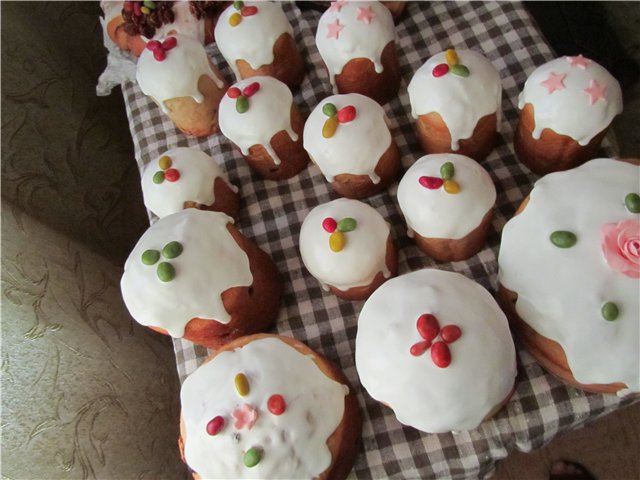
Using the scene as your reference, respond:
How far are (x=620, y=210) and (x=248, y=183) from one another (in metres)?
0.99

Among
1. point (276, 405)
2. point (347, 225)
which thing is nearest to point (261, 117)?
point (347, 225)

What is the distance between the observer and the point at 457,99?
1308mm

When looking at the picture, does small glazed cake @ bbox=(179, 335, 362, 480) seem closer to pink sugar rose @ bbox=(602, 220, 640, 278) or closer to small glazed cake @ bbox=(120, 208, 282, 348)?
small glazed cake @ bbox=(120, 208, 282, 348)

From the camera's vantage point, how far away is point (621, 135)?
6.68 ft

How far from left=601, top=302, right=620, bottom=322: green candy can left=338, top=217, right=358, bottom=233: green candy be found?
0.54m

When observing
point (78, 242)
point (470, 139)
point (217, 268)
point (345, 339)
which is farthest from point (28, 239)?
point (470, 139)

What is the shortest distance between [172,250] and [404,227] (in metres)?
0.62

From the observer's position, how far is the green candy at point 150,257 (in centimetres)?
119

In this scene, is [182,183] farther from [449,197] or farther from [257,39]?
[449,197]

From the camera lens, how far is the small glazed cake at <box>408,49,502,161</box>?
131cm

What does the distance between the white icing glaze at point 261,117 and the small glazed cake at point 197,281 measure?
0.84 ft

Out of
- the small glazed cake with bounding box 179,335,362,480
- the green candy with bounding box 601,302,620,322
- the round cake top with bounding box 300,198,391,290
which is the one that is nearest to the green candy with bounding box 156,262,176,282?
the small glazed cake with bounding box 179,335,362,480

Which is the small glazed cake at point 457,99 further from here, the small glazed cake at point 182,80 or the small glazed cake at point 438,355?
the small glazed cake at point 182,80

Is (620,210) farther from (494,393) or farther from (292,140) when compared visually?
(292,140)
